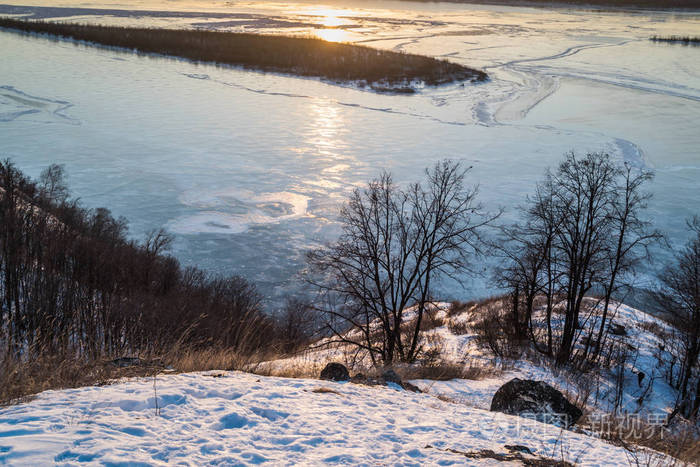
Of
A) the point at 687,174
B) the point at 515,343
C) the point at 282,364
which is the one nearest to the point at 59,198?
the point at 282,364

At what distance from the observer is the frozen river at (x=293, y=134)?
69.1 ft

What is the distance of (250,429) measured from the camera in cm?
501

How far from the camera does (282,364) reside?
8.84m

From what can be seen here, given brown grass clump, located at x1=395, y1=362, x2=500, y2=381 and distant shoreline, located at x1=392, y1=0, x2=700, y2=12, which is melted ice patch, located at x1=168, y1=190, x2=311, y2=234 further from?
distant shoreline, located at x1=392, y1=0, x2=700, y2=12

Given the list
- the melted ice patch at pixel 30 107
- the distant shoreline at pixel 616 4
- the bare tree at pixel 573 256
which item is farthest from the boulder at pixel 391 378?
the distant shoreline at pixel 616 4

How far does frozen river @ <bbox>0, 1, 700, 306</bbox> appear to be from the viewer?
829 inches

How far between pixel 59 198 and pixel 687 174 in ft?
97.4

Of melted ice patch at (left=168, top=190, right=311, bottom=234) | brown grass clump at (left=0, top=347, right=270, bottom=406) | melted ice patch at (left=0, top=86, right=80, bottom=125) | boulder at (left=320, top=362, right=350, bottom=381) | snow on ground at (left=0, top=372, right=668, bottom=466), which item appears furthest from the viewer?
melted ice patch at (left=0, top=86, right=80, bottom=125)

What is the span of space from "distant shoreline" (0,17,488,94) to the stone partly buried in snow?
41.2m

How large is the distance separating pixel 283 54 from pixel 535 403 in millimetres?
59039

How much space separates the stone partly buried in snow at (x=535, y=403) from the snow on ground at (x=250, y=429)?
65 centimetres

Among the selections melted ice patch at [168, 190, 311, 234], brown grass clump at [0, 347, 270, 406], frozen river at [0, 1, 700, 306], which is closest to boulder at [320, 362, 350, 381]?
brown grass clump at [0, 347, 270, 406]

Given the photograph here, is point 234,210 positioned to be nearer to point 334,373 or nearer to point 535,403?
point 334,373

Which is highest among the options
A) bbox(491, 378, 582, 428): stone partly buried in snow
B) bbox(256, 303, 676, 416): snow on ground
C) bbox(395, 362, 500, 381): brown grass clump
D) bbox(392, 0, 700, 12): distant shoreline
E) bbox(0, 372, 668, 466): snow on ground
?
bbox(392, 0, 700, 12): distant shoreline
